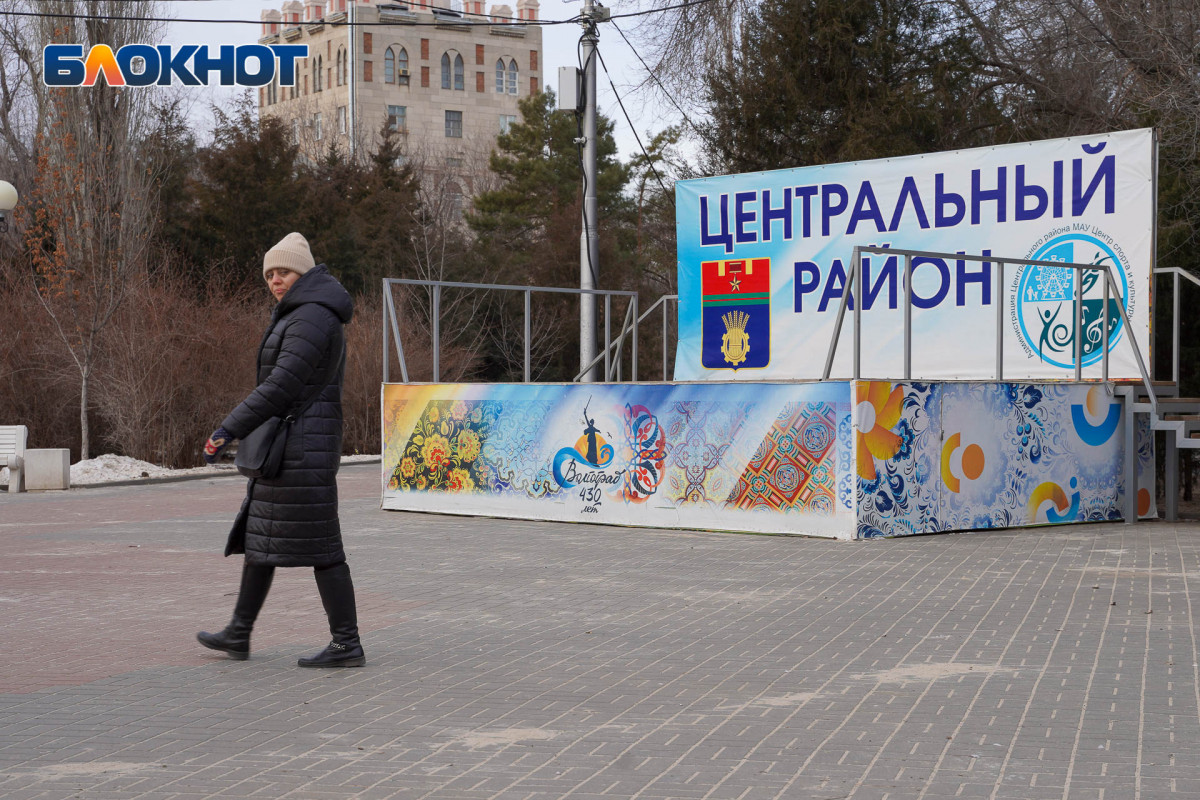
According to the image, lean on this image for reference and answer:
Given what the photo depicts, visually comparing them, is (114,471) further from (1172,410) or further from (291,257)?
(291,257)

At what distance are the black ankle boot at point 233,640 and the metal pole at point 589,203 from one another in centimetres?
1244

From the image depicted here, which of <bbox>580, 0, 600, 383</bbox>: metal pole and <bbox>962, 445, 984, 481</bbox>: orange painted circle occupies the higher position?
<bbox>580, 0, 600, 383</bbox>: metal pole

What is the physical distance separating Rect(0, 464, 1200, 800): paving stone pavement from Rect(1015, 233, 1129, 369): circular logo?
350 cm

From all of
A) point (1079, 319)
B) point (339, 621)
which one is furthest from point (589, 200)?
point (339, 621)

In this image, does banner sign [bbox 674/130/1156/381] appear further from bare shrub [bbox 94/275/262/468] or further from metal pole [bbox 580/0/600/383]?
bare shrub [bbox 94/275/262/468]

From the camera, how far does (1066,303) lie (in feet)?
48.7

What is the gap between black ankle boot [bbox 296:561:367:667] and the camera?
22.5 ft

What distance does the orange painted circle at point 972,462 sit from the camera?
43.6 feet

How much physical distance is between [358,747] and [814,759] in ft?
5.71

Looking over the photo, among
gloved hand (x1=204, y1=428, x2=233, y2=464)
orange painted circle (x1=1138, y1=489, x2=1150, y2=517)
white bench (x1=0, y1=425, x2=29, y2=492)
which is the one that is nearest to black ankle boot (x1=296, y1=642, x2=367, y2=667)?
gloved hand (x1=204, y1=428, x2=233, y2=464)

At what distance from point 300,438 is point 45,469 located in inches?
578

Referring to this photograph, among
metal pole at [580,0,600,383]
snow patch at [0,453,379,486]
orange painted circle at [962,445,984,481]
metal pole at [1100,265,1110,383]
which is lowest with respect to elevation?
snow patch at [0,453,379,486]

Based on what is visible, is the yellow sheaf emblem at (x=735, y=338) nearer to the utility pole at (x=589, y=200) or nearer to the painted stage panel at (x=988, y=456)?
the utility pole at (x=589, y=200)

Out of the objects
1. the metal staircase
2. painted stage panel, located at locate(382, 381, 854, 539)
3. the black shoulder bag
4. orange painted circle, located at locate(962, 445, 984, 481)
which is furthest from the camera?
the metal staircase
